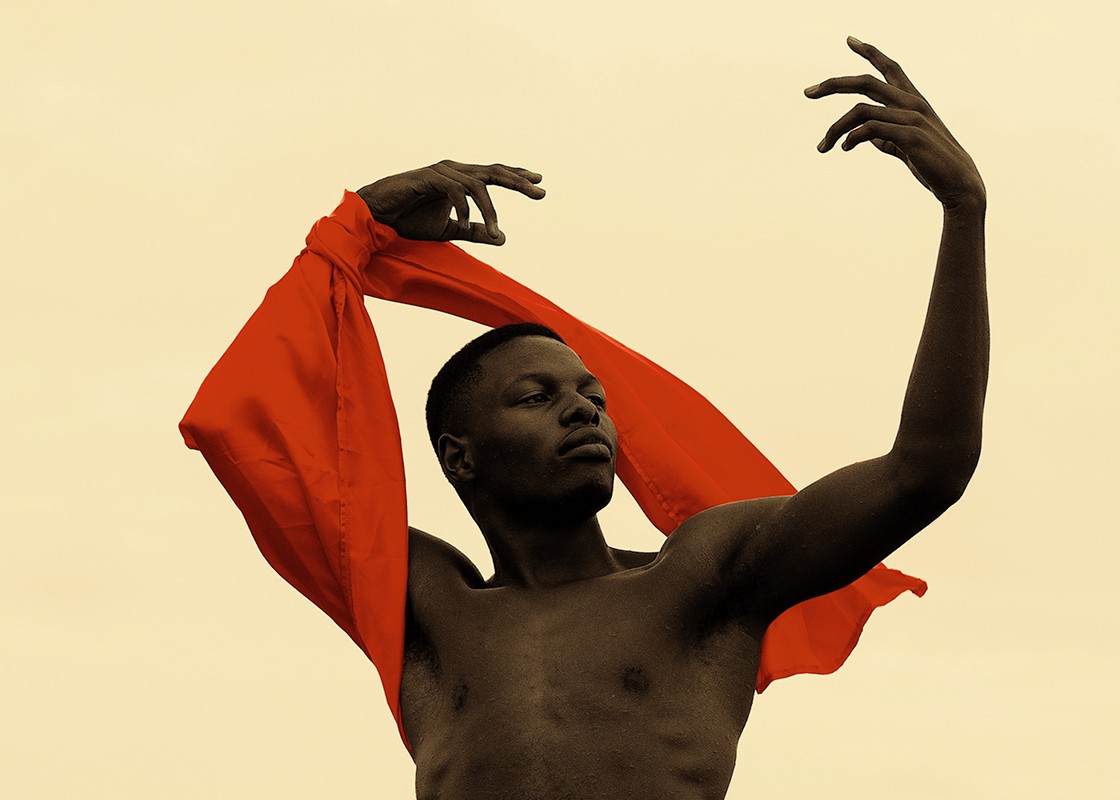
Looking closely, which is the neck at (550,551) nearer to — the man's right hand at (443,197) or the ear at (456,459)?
the ear at (456,459)

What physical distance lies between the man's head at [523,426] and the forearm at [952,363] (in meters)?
1.18

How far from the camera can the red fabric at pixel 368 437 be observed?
23.6ft

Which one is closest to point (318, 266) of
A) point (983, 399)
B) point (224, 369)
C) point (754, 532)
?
point (224, 369)

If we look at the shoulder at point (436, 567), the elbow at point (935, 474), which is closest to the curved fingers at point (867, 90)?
the elbow at point (935, 474)

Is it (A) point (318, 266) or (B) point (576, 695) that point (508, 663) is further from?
(A) point (318, 266)

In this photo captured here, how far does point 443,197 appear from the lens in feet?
25.4

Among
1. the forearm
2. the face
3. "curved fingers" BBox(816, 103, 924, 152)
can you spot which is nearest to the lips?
the face

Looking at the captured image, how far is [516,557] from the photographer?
7121 millimetres

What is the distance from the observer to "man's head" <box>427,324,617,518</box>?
695 centimetres

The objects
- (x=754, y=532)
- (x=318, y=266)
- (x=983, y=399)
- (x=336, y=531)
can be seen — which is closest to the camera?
(x=983, y=399)

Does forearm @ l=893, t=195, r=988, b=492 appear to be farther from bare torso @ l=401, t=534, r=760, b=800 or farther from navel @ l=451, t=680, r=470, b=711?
navel @ l=451, t=680, r=470, b=711

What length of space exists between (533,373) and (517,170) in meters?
0.88

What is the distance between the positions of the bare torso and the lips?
411mm

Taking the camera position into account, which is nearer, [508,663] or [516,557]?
[508,663]
